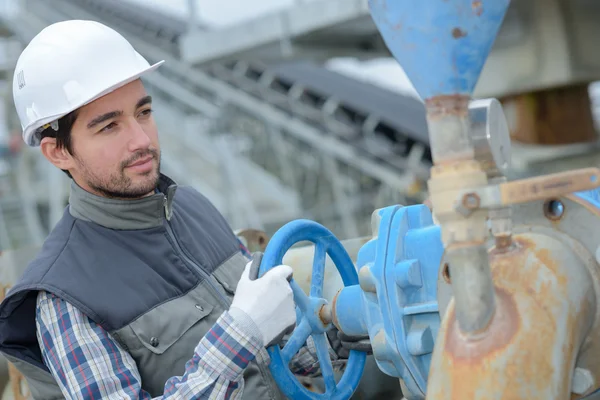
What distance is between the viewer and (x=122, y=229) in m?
1.56

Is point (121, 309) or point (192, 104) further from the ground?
point (192, 104)

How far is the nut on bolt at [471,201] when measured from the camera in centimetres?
86

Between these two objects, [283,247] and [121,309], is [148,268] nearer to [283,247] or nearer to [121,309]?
[121,309]

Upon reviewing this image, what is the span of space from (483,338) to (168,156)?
21.9 feet

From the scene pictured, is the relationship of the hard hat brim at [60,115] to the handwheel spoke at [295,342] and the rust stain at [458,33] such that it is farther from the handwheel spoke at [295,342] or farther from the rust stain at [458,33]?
the rust stain at [458,33]

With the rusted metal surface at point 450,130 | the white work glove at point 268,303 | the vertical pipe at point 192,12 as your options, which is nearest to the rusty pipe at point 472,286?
the rusted metal surface at point 450,130

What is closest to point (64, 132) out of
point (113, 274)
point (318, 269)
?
A: point (113, 274)

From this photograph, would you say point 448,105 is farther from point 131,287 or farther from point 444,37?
point 131,287

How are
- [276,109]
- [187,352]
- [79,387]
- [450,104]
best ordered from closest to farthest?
[450,104] → [79,387] → [187,352] → [276,109]

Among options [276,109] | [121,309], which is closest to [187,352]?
[121,309]

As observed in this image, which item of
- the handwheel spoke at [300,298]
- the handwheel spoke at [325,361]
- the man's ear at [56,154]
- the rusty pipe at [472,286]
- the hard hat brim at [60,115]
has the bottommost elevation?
the handwheel spoke at [325,361]

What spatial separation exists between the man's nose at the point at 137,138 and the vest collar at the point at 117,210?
0.38ft

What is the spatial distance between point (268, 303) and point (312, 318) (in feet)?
0.61

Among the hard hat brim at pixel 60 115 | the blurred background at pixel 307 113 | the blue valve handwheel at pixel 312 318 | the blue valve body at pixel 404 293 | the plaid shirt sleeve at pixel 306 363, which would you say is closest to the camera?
the blue valve body at pixel 404 293
